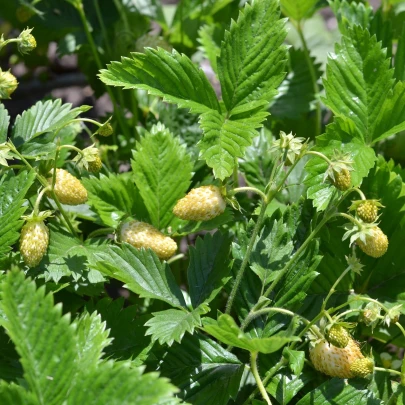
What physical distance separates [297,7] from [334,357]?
3.27 ft

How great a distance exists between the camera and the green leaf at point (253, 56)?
130 cm

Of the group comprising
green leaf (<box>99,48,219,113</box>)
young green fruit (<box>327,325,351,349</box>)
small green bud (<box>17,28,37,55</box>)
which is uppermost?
small green bud (<box>17,28,37,55</box>)

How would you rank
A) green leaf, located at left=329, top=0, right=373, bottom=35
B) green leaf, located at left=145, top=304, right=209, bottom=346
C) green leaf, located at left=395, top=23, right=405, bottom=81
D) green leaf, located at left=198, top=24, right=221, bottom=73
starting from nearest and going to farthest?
green leaf, located at left=145, top=304, right=209, bottom=346, green leaf, located at left=395, top=23, right=405, bottom=81, green leaf, located at left=329, top=0, right=373, bottom=35, green leaf, located at left=198, top=24, right=221, bottom=73

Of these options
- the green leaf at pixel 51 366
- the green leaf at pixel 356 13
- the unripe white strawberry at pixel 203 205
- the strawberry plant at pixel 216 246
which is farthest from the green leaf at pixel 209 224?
the green leaf at pixel 356 13

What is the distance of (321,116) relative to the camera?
2.05 meters

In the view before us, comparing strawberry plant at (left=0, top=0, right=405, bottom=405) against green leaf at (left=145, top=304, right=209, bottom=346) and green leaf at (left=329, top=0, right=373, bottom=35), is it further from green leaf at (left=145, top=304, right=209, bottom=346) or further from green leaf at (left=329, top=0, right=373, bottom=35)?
green leaf at (left=329, top=0, right=373, bottom=35)

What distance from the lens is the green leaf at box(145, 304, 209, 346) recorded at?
1149 millimetres

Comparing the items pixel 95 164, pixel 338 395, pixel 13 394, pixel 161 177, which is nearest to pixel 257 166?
pixel 161 177

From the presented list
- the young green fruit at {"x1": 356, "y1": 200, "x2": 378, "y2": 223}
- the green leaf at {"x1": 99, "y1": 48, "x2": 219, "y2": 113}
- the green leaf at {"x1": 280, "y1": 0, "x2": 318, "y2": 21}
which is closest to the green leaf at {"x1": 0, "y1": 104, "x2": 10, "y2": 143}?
the green leaf at {"x1": 99, "y1": 48, "x2": 219, "y2": 113}

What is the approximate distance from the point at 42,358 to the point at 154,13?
142 centimetres

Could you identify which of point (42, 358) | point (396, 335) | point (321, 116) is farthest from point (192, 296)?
point (321, 116)

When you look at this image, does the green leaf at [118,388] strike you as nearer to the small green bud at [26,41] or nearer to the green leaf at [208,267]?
the green leaf at [208,267]

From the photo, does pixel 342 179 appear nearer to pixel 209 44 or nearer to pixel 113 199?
pixel 113 199

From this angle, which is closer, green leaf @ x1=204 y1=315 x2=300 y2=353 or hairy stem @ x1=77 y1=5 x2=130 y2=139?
green leaf @ x1=204 y1=315 x2=300 y2=353
